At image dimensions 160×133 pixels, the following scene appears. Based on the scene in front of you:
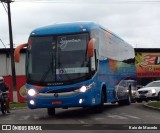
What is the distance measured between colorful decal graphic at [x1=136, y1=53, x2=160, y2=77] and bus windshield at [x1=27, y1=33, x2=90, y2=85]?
41.6 meters

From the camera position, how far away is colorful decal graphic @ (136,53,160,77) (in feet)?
198

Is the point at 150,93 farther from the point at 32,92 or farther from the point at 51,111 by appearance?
the point at 32,92

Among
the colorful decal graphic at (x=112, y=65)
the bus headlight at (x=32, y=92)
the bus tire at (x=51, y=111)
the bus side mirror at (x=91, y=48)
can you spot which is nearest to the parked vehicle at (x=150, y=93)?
the colorful decal graphic at (x=112, y=65)

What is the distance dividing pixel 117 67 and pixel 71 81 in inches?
282

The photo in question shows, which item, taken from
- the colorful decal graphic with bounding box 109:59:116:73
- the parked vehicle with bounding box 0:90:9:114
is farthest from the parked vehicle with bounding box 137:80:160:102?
the parked vehicle with bounding box 0:90:9:114

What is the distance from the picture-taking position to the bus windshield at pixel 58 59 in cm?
1892

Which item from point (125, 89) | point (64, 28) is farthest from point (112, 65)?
point (64, 28)

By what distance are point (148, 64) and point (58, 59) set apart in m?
42.6

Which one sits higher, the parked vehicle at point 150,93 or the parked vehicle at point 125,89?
the parked vehicle at point 125,89

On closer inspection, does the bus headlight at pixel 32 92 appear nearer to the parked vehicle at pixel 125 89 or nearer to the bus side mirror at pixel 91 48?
the bus side mirror at pixel 91 48

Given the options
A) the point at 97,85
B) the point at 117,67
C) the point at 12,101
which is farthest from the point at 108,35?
the point at 12,101

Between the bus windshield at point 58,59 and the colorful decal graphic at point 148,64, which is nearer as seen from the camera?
the bus windshield at point 58,59

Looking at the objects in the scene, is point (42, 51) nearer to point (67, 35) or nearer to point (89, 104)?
point (67, 35)

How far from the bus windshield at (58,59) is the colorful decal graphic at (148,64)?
41.6m
